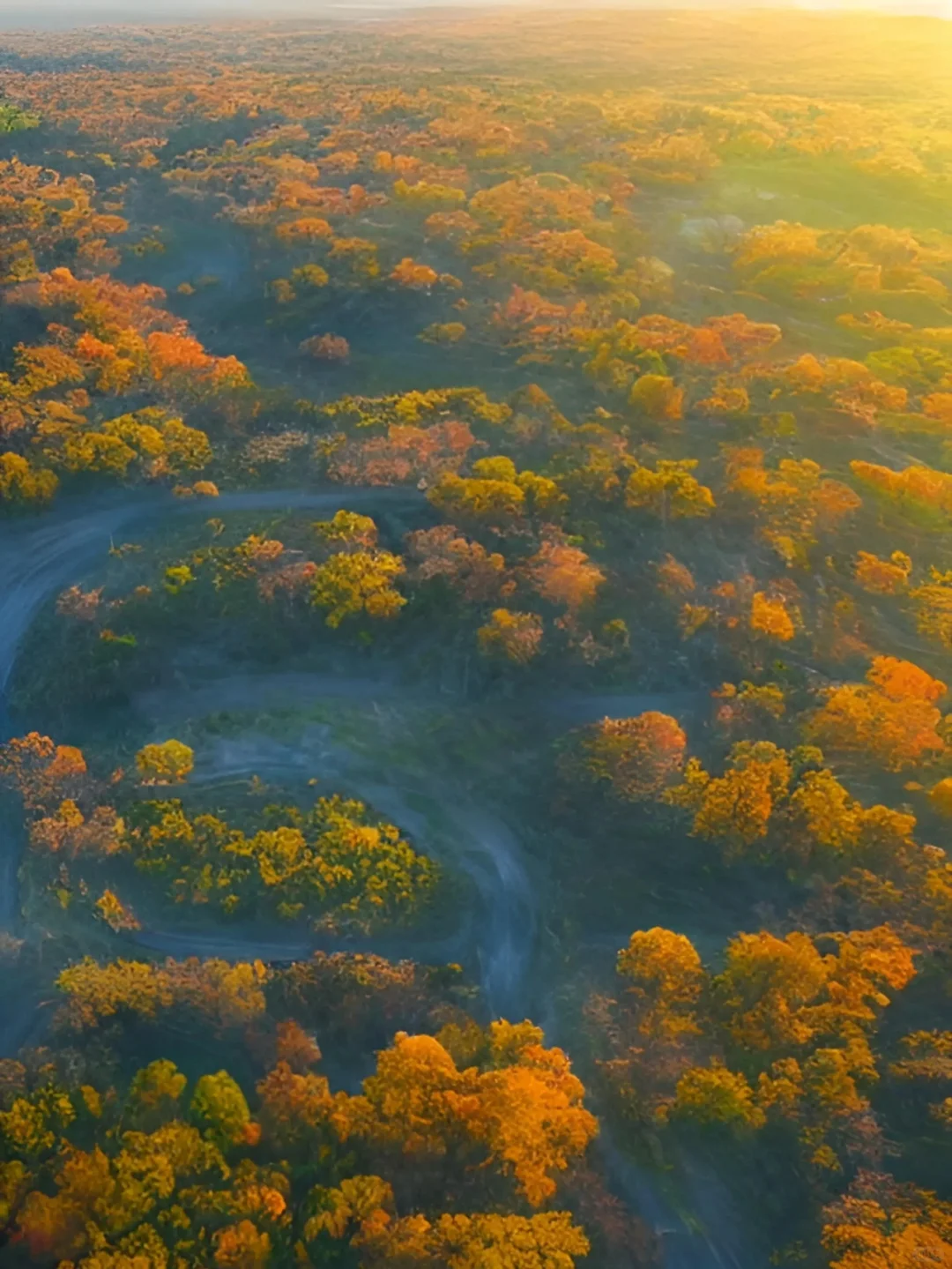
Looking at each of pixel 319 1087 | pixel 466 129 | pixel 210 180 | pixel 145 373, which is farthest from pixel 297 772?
pixel 466 129

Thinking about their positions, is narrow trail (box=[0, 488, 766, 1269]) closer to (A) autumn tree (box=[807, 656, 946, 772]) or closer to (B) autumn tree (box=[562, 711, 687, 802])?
(B) autumn tree (box=[562, 711, 687, 802])

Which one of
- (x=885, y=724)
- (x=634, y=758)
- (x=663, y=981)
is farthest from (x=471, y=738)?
(x=885, y=724)

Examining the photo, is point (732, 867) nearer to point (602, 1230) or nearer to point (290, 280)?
point (602, 1230)

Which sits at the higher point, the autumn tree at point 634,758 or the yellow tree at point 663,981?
the autumn tree at point 634,758

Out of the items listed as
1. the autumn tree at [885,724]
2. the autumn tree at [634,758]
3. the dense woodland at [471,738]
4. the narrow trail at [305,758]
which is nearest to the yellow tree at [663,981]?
the dense woodland at [471,738]

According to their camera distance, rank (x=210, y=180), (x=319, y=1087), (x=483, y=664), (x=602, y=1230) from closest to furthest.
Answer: (x=602, y=1230)
(x=319, y=1087)
(x=483, y=664)
(x=210, y=180)

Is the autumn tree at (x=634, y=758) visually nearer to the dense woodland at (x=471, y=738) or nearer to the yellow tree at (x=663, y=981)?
the dense woodland at (x=471, y=738)

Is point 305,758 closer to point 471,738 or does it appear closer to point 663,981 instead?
point 471,738
